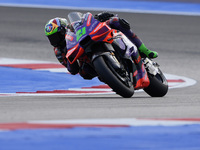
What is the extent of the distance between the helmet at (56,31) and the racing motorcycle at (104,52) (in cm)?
Answer: 16

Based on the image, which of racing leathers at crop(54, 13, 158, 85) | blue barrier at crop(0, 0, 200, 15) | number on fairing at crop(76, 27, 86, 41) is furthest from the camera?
blue barrier at crop(0, 0, 200, 15)

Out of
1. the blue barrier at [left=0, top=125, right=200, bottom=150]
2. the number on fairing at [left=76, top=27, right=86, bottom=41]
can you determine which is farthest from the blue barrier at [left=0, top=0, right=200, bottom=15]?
the blue barrier at [left=0, top=125, right=200, bottom=150]

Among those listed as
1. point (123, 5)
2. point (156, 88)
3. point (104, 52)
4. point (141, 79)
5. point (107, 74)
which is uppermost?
point (104, 52)

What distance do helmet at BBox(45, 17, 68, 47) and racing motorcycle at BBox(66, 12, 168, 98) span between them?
155 millimetres

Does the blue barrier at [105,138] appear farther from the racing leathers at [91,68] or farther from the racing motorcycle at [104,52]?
the racing leathers at [91,68]

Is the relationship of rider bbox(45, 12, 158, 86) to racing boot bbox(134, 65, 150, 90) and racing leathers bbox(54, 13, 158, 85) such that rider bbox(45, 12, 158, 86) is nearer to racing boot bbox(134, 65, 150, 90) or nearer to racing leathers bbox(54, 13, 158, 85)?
racing leathers bbox(54, 13, 158, 85)

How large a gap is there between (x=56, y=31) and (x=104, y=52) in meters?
0.86

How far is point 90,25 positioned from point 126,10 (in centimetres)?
1448

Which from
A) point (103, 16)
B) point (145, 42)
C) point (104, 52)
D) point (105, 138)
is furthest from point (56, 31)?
point (145, 42)

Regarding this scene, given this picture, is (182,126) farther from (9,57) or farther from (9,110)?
(9,57)

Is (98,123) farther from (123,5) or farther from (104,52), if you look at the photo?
(123,5)

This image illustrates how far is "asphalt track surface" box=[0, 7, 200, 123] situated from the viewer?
6.15 metres

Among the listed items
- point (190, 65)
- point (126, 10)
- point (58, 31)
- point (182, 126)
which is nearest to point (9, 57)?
point (190, 65)

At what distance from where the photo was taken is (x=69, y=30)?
306 inches
